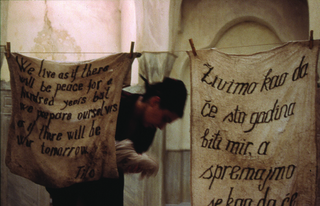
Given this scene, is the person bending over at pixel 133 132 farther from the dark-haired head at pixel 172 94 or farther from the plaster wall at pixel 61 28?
the plaster wall at pixel 61 28

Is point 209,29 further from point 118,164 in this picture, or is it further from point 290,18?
point 118,164

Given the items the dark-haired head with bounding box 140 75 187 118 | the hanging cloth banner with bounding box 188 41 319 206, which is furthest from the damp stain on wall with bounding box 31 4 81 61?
the hanging cloth banner with bounding box 188 41 319 206

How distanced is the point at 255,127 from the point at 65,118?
1611 mm

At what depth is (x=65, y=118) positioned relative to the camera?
273 cm

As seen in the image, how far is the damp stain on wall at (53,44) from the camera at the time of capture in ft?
18.0

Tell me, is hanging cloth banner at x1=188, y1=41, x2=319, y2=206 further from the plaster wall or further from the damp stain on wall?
the damp stain on wall

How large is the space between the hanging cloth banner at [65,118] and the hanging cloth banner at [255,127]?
73 cm

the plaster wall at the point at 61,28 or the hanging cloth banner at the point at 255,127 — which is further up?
the plaster wall at the point at 61,28

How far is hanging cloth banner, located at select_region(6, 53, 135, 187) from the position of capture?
270cm

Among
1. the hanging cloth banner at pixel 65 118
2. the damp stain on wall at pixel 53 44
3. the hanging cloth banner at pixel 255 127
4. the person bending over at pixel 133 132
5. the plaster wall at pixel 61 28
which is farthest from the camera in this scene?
the damp stain on wall at pixel 53 44

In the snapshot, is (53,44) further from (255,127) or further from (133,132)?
(255,127)

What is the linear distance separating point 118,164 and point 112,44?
3.79 meters

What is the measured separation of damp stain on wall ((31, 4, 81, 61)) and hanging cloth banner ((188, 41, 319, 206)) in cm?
373

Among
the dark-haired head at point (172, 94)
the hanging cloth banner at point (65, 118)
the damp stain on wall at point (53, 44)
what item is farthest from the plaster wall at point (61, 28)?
the dark-haired head at point (172, 94)
